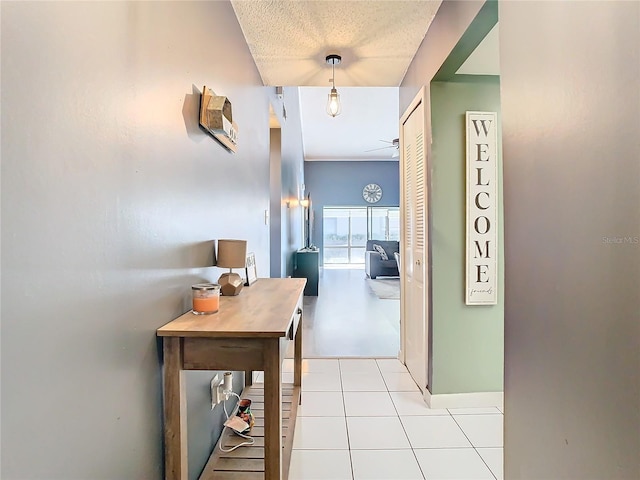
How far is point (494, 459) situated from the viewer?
172 centimetres

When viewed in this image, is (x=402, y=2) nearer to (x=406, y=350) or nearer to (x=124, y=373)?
(x=124, y=373)

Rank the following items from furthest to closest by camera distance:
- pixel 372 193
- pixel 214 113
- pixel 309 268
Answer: pixel 372 193 < pixel 309 268 < pixel 214 113

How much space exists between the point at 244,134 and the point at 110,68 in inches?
59.1

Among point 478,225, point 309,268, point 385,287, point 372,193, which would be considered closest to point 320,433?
point 478,225

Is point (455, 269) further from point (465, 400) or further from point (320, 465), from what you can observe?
point (320, 465)

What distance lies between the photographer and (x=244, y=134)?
2320 millimetres

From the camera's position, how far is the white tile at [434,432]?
1849 mm

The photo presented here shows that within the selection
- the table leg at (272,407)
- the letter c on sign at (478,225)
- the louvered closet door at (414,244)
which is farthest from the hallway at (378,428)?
the letter c on sign at (478,225)

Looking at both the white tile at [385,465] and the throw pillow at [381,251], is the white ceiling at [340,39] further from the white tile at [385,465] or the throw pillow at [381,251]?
the throw pillow at [381,251]

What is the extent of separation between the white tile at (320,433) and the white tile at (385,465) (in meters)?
0.12

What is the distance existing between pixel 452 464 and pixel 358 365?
4.17ft

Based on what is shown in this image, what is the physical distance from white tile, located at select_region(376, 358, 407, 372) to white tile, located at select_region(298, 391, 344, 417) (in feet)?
1.95

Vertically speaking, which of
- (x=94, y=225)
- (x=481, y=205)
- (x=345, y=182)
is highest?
(x=345, y=182)

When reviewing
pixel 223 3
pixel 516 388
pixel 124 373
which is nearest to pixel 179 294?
pixel 124 373
